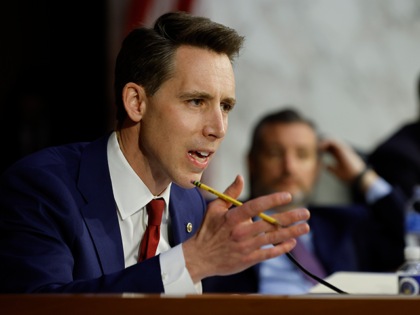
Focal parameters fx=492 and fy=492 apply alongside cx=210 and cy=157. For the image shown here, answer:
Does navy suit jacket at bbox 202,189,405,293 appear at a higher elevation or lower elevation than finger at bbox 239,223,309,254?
lower

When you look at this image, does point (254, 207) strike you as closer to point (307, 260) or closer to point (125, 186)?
point (125, 186)

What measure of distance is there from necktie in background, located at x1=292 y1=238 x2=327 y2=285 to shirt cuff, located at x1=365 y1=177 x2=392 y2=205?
593 mm

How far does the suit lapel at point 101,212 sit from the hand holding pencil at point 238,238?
267 millimetres

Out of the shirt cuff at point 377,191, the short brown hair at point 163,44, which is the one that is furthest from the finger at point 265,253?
the shirt cuff at point 377,191

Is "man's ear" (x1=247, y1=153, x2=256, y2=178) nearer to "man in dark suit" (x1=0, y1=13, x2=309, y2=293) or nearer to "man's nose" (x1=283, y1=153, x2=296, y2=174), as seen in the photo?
"man's nose" (x1=283, y1=153, x2=296, y2=174)

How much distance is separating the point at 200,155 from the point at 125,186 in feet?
0.68

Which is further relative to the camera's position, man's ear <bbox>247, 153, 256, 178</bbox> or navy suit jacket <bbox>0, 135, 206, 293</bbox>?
man's ear <bbox>247, 153, 256, 178</bbox>

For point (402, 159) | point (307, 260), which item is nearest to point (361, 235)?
point (307, 260)

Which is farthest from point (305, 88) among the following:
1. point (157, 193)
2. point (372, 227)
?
point (157, 193)

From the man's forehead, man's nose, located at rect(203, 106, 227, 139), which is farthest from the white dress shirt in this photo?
the man's forehead

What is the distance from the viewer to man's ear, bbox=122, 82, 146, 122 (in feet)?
4.12

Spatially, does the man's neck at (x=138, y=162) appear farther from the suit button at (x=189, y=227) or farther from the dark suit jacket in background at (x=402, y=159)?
the dark suit jacket in background at (x=402, y=159)

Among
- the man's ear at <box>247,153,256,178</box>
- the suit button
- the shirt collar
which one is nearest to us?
the shirt collar

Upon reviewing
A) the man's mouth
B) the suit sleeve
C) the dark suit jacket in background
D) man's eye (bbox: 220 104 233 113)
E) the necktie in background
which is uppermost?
man's eye (bbox: 220 104 233 113)
